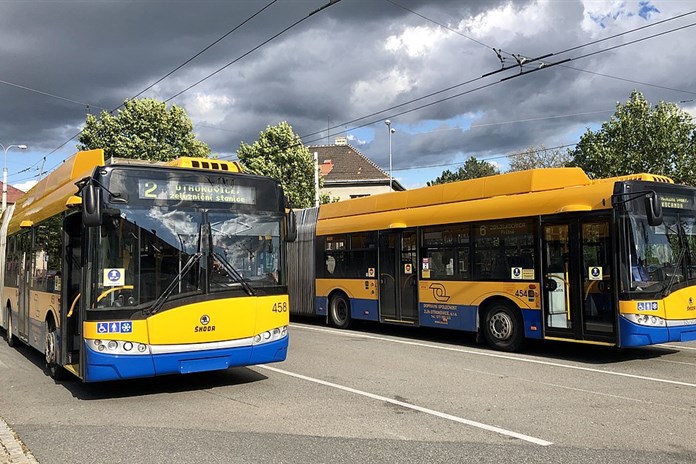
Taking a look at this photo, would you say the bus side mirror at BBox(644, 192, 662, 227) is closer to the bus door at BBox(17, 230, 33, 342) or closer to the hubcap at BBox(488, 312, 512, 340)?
the hubcap at BBox(488, 312, 512, 340)

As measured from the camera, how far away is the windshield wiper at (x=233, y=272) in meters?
7.57

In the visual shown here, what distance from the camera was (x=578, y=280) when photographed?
397 inches

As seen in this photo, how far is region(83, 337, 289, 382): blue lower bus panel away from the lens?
6.88m

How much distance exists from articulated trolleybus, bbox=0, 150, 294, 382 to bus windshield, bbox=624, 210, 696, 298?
5.60m

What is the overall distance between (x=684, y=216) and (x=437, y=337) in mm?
5849

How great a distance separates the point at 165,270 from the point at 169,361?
3.61ft

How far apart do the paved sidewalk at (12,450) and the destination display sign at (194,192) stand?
2.92m

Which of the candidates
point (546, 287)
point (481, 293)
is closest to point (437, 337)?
point (481, 293)

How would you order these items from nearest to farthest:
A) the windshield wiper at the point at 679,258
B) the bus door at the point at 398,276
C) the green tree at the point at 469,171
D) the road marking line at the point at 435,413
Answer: the road marking line at the point at 435,413 < the windshield wiper at the point at 679,258 < the bus door at the point at 398,276 < the green tree at the point at 469,171

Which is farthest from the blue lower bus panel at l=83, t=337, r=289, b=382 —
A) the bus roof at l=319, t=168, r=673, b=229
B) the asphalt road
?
the bus roof at l=319, t=168, r=673, b=229

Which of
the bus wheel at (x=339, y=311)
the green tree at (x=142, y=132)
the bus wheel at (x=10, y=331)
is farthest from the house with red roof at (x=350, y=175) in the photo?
the bus wheel at (x=10, y=331)

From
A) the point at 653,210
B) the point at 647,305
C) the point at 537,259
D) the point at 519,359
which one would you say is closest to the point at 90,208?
the point at 519,359

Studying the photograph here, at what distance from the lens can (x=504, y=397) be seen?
7383 mm

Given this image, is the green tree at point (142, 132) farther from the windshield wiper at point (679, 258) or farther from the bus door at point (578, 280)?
the windshield wiper at point (679, 258)
